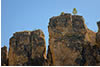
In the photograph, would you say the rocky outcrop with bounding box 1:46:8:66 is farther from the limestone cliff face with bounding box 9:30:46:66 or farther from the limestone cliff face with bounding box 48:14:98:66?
the limestone cliff face with bounding box 48:14:98:66

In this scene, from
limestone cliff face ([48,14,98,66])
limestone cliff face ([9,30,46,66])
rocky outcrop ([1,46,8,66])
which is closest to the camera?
limestone cliff face ([48,14,98,66])

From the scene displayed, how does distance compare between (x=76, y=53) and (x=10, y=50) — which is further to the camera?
(x=10, y=50)

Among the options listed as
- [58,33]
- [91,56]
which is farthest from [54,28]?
[91,56]

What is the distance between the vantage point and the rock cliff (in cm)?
2606

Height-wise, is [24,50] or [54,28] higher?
[54,28]

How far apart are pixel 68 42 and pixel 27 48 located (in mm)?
5313

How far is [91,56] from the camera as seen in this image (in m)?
26.3

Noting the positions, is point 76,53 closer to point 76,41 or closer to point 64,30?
point 76,41

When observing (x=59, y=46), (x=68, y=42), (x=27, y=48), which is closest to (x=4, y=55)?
(x=27, y=48)

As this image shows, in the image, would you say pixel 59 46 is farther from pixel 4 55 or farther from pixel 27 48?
pixel 4 55

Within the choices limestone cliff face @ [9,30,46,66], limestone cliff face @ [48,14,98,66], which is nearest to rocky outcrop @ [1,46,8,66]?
limestone cliff face @ [9,30,46,66]

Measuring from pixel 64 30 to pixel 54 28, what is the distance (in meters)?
1.29

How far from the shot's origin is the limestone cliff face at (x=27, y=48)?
89.0 feet

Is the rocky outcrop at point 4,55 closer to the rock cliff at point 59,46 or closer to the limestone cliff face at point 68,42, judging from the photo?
the rock cliff at point 59,46
